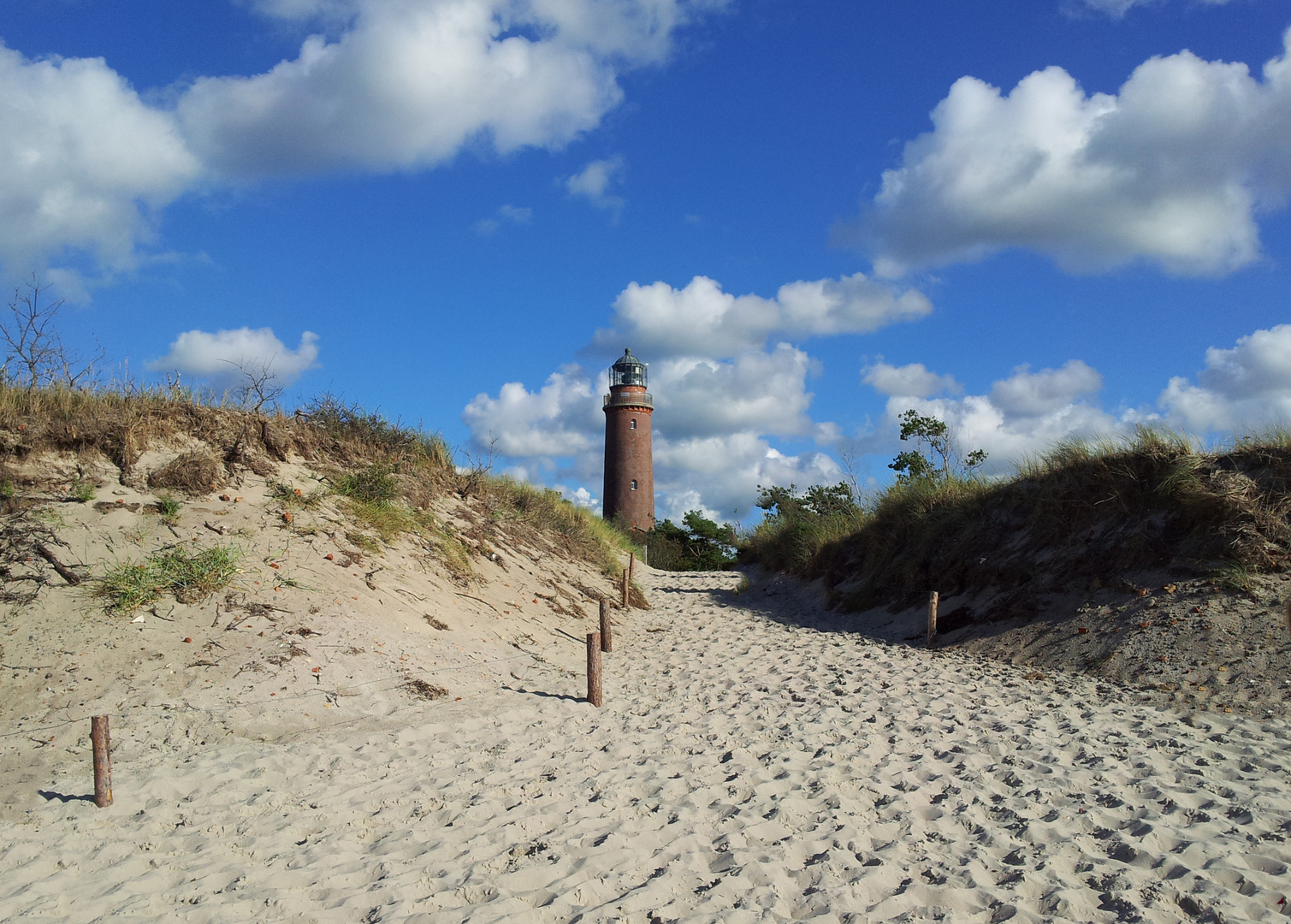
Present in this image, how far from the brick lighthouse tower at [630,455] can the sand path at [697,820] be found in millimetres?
24436

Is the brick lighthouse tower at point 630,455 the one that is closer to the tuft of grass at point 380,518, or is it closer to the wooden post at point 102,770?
the tuft of grass at point 380,518

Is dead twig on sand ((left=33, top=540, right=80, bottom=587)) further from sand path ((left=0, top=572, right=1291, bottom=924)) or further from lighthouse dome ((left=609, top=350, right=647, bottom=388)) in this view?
lighthouse dome ((left=609, top=350, right=647, bottom=388))

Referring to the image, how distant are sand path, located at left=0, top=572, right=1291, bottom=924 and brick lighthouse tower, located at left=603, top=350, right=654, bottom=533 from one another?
24436mm

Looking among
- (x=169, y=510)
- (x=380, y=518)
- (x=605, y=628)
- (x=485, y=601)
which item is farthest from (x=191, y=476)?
(x=605, y=628)

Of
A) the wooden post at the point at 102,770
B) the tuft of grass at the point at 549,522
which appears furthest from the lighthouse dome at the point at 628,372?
the wooden post at the point at 102,770

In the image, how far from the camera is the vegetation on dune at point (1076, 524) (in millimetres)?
9562

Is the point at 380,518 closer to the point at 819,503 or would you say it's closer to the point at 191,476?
the point at 191,476

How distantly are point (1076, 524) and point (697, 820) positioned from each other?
9.20m

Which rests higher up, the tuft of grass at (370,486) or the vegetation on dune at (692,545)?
the tuft of grass at (370,486)

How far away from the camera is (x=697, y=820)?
197 inches

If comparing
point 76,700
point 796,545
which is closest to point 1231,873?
point 76,700

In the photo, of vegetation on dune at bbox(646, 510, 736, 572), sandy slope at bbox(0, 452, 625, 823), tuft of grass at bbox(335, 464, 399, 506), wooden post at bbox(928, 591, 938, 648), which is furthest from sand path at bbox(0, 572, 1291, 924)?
vegetation on dune at bbox(646, 510, 736, 572)

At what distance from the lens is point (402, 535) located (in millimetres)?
11039

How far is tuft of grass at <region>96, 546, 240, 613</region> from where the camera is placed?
24.5 ft
